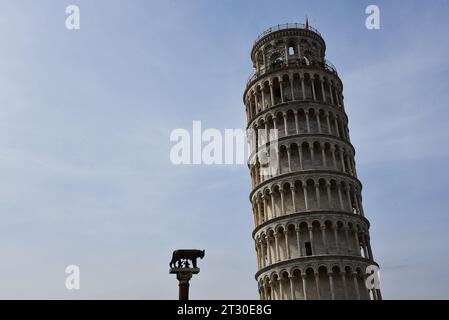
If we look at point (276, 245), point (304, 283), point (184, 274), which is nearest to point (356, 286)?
point (304, 283)

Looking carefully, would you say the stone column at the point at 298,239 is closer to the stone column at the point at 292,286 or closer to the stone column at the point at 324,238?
the stone column at the point at 324,238

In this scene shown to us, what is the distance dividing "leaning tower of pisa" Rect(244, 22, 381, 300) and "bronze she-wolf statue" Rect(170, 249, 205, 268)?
19.8 m

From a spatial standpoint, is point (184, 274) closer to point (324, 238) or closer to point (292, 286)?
point (292, 286)

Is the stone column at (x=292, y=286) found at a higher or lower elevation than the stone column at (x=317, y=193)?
lower

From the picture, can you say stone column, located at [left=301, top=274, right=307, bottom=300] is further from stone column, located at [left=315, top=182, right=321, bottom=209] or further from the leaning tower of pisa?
stone column, located at [left=315, top=182, right=321, bottom=209]

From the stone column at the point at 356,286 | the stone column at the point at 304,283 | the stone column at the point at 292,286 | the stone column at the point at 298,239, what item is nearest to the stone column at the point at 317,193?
the stone column at the point at 298,239

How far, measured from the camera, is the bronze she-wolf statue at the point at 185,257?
21.9 m

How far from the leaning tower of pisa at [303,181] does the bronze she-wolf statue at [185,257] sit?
779 inches

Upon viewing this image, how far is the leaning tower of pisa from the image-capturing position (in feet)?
131

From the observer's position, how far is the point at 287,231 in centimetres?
4147
